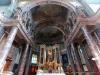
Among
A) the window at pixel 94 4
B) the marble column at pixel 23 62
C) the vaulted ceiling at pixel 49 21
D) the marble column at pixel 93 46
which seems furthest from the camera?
the vaulted ceiling at pixel 49 21

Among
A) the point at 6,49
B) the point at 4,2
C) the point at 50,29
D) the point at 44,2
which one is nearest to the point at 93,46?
the point at 6,49

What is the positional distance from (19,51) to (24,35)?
236 cm

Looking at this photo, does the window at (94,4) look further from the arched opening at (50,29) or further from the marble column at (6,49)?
the marble column at (6,49)

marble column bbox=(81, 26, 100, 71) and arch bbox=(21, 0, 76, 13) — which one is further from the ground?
arch bbox=(21, 0, 76, 13)

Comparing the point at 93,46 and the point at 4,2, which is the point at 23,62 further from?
the point at 4,2

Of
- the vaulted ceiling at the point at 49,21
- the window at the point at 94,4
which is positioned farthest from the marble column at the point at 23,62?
the window at the point at 94,4

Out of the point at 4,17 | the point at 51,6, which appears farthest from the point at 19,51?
the point at 51,6

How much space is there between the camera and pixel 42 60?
16.0 meters

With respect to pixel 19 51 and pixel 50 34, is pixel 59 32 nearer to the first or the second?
pixel 50 34

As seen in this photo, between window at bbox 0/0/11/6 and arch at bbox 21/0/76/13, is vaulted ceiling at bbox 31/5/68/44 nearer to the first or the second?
arch at bbox 21/0/76/13

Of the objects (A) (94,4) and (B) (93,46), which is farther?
(A) (94,4)

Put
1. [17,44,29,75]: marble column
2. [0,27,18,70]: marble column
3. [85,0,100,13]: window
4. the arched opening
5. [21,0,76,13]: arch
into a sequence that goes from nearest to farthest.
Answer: [0,27,18,70]: marble column, [17,44,29,75]: marble column, [85,0,100,13]: window, [21,0,76,13]: arch, the arched opening

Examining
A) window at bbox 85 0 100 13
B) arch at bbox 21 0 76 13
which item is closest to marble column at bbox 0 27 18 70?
arch at bbox 21 0 76 13

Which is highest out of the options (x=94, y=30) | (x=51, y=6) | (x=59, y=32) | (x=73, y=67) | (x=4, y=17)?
(x=51, y=6)
